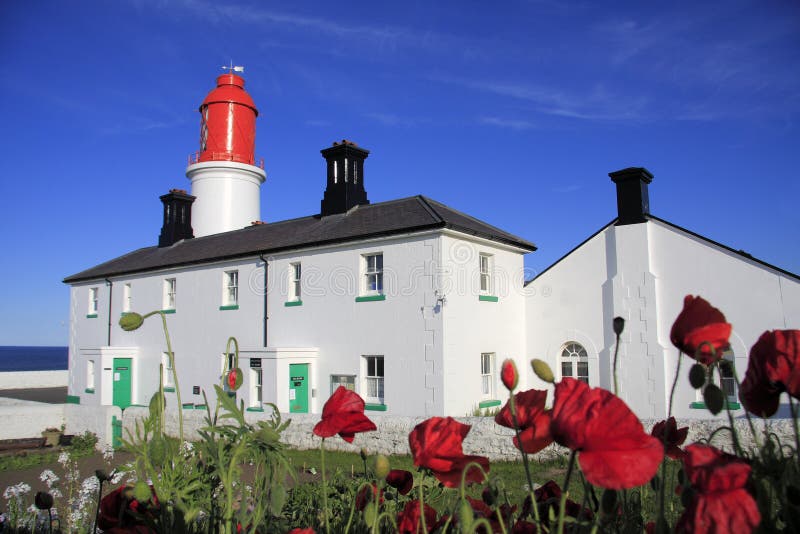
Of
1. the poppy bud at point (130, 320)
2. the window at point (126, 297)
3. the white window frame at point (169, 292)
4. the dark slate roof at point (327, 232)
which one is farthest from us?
the window at point (126, 297)

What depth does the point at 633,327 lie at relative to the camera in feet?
48.2

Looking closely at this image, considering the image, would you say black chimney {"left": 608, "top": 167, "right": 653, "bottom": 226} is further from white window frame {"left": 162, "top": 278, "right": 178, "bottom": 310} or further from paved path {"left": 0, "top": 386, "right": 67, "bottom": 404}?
A: paved path {"left": 0, "top": 386, "right": 67, "bottom": 404}

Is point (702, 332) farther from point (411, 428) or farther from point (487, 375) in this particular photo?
point (487, 375)

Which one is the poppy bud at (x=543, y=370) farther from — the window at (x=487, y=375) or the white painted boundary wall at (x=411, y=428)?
the window at (x=487, y=375)

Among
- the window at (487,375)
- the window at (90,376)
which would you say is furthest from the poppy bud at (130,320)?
the window at (90,376)

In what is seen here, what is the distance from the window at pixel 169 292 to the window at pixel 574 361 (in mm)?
14007

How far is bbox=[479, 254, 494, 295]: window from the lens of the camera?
16234mm

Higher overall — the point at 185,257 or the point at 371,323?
the point at 185,257

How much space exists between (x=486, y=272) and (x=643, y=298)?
411cm

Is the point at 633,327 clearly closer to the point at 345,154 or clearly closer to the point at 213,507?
the point at 345,154

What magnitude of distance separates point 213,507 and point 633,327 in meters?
14.4

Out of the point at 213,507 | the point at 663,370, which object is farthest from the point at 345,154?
the point at 213,507

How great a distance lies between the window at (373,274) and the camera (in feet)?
52.0

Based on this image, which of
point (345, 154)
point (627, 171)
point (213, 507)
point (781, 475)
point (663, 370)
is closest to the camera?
point (781, 475)
